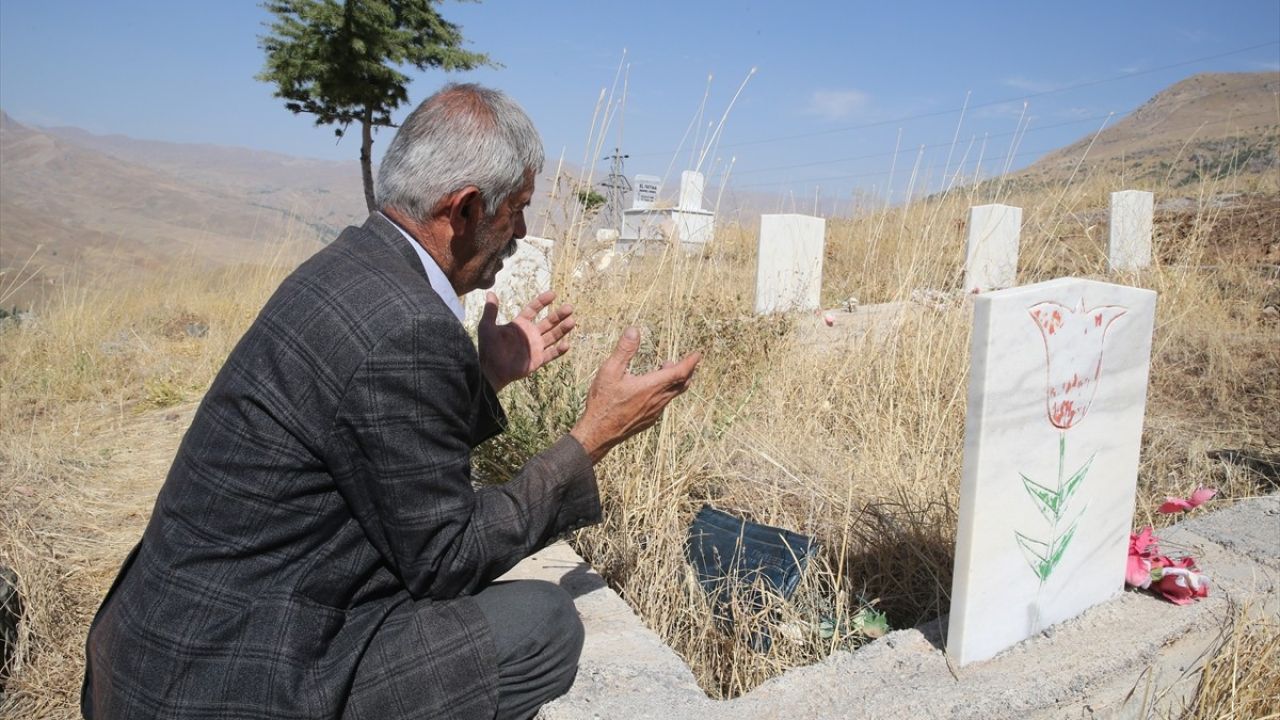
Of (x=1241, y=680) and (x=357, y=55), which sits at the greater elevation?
(x=357, y=55)

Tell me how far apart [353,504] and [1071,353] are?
57.6 inches

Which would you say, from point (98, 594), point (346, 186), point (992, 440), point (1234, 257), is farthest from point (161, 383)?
point (346, 186)

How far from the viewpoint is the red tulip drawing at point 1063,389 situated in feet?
5.75

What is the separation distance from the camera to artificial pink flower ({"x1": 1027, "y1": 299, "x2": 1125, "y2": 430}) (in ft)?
5.69

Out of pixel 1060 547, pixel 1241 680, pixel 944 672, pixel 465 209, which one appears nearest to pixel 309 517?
pixel 465 209

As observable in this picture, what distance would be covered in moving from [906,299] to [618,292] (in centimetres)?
149

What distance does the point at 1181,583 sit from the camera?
6.77 feet

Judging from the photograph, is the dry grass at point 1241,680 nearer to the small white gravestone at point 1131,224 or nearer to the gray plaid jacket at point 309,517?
the gray plaid jacket at point 309,517

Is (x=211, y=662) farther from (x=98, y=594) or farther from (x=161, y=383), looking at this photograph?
(x=161, y=383)

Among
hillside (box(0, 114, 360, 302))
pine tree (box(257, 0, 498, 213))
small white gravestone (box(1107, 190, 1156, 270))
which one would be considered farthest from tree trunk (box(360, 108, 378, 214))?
hillside (box(0, 114, 360, 302))

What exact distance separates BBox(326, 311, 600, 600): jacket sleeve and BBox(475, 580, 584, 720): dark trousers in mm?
136

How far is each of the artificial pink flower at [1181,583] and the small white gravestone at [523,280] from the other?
1.92 meters

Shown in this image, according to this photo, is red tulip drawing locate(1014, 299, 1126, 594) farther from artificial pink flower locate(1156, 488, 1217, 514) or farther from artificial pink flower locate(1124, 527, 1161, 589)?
artificial pink flower locate(1156, 488, 1217, 514)

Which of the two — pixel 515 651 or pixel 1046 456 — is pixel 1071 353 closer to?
pixel 1046 456
